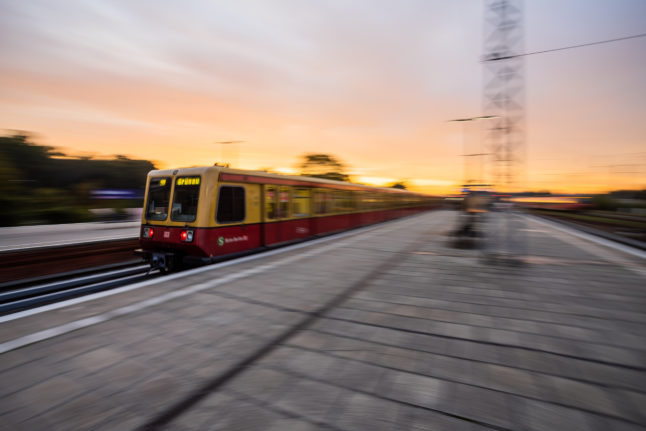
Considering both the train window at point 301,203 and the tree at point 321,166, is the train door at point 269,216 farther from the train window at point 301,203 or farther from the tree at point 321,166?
the tree at point 321,166

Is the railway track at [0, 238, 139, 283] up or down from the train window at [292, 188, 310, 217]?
down

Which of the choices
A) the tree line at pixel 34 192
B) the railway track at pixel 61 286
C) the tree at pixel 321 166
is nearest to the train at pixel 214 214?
the railway track at pixel 61 286

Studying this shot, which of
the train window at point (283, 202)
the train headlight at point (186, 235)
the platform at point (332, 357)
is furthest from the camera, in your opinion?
the train window at point (283, 202)

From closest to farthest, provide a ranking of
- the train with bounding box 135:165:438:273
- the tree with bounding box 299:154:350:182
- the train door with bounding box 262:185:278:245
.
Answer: the train with bounding box 135:165:438:273
the train door with bounding box 262:185:278:245
the tree with bounding box 299:154:350:182

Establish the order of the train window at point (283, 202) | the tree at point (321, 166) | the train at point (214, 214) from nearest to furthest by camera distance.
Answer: the train at point (214, 214)
the train window at point (283, 202)
the tree at point (321, 166)

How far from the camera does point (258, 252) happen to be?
8859 millimetres

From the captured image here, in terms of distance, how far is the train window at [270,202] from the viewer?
8.81 m

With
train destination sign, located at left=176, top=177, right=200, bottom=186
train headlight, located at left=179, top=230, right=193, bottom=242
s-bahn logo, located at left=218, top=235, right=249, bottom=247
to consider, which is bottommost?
s-bahn logo, located at left=218, top=235, right=249, bottom=247

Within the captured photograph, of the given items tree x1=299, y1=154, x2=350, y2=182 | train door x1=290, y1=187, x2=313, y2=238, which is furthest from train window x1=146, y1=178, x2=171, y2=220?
tree x1=299, y1=154, x2=350, y2=182

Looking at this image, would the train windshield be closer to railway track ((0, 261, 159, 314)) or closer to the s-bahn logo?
the s-bahn logo

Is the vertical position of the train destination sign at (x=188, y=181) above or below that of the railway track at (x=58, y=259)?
above

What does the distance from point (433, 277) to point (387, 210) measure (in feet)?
52.3

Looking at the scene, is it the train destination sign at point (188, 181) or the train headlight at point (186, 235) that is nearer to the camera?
the train headlight at point (186, 235)

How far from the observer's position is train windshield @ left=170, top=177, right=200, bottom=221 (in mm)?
6836
